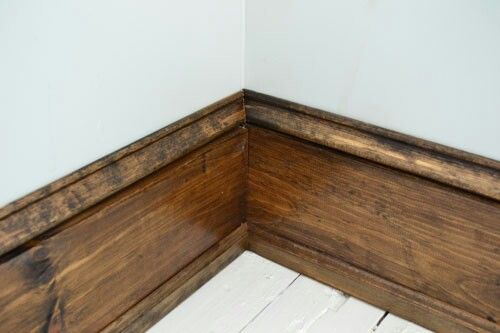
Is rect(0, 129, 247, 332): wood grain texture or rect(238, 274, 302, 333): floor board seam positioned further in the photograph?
rect(238, 274, 302, 333): floor board seam

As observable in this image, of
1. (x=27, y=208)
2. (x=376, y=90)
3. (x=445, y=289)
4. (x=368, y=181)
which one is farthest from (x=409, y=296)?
(x=27, y=208)

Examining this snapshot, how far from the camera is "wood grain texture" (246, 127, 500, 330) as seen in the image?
829mm

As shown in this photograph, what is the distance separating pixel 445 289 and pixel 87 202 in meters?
0.52

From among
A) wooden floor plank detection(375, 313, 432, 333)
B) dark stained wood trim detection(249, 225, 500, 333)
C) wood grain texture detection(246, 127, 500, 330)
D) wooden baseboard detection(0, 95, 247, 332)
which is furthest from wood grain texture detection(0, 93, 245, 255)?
wooden floor plank detection(375, 313, 432, 333)

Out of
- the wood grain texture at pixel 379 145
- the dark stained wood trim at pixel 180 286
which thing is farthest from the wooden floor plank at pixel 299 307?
the wood grain texture at pixel 379 145

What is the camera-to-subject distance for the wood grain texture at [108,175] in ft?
2.24

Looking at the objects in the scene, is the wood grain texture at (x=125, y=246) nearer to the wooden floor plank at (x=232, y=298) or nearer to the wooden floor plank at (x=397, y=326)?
the wooden floor plank at (x=232, y=298)

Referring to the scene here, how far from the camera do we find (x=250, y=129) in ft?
3.26

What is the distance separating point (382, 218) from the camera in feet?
2.95

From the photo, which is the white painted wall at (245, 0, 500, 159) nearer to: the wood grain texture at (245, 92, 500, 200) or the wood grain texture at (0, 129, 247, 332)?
the wood grain texture at (245, 92, 500, 200)

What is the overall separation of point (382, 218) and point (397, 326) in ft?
0.57

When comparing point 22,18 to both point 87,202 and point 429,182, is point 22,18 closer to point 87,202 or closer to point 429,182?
point 87,202

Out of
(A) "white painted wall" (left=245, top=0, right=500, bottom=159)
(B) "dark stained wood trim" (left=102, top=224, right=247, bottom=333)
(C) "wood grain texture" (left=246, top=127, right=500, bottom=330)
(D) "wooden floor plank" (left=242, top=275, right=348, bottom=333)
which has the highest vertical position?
(A) "white painted wall" (left=245, top=0, right=500, bottom=159)

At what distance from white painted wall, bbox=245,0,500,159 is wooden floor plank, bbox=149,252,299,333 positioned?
→ 1.00ft
